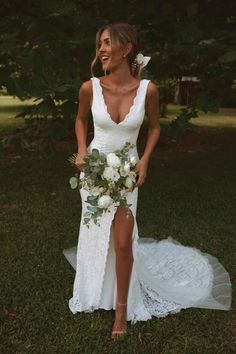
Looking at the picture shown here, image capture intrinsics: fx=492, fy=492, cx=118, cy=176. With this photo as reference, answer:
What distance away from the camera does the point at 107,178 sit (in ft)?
10.6

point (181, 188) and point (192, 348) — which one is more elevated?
point (192, 348)

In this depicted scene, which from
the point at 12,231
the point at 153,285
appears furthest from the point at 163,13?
the point at 153,285

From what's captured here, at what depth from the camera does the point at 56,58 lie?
5500 mm

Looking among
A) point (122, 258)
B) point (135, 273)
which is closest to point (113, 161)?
point (122, 258)

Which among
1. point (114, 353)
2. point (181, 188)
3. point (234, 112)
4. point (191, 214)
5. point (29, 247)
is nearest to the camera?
point (114, 353)

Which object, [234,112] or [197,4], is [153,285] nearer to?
[197,4]

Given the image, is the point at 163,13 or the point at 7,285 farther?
the point at 163,13

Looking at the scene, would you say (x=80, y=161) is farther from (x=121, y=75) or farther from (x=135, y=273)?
(x=135, y=273)

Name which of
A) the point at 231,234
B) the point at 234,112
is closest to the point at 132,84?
the point at 231,234

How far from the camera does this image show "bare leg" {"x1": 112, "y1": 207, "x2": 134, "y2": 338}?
12.0 ft

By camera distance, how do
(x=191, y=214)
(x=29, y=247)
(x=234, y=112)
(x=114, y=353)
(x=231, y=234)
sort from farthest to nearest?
1. (x=234, y=112)
2. (x=191, y=214)
3. (x=231, y=234)
4. (x=29, y=247)
5. (x=114, y=353)

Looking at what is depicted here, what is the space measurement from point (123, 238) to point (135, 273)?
0.52 metres

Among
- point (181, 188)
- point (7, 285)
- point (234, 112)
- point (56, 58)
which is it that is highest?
point (56, 58)

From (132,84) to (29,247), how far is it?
8.54ft
